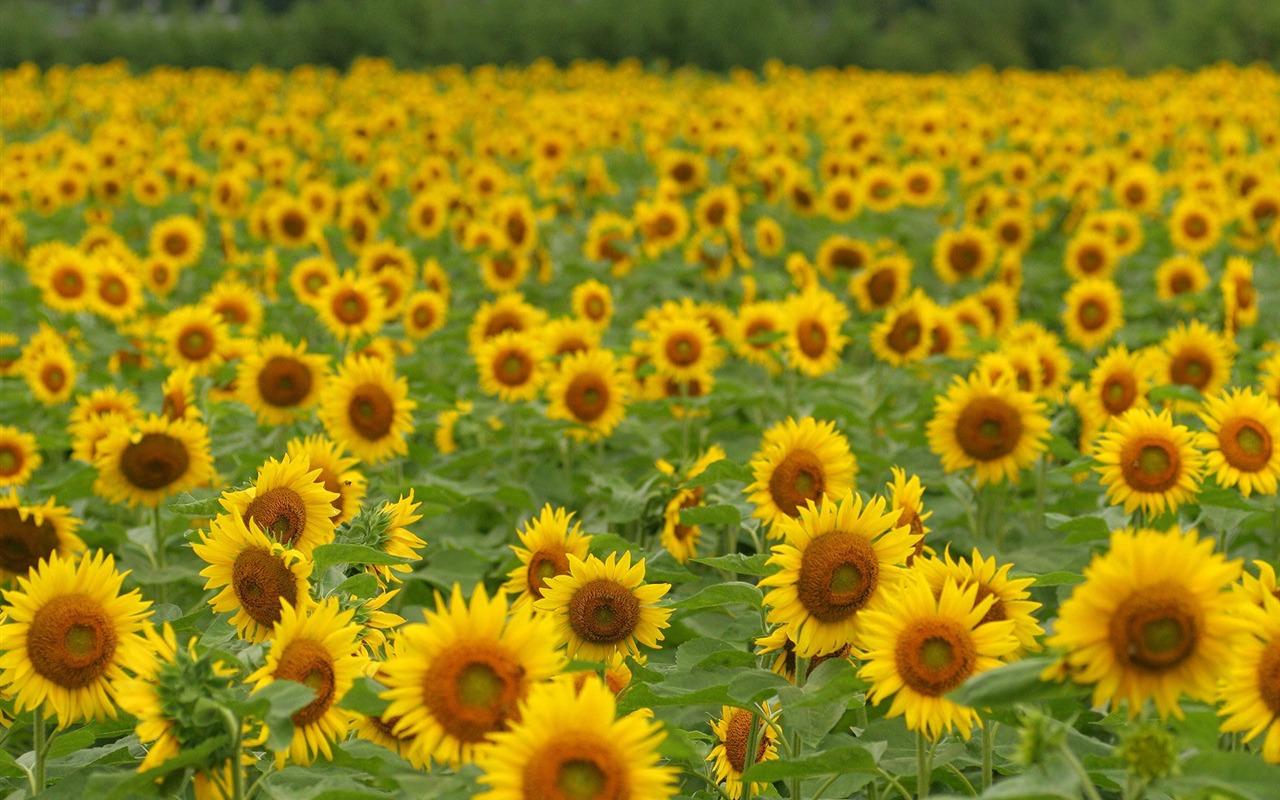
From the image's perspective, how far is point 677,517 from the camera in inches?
145

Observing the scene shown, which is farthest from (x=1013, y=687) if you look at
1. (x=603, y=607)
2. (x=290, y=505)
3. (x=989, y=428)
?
(x=989, y=428)

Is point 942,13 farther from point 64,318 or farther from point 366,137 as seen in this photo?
point 64,318

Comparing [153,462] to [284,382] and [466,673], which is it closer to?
[284,382]

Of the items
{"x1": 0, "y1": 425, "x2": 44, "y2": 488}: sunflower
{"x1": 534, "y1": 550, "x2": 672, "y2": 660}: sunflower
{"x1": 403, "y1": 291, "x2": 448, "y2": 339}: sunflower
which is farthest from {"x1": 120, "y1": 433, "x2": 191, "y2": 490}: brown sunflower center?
{"x1": 403, "y1": 291, "x2": 448, "y2": 339}: sunflower

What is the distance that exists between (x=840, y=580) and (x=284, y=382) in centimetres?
292

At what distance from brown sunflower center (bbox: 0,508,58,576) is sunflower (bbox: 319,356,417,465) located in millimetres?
1189

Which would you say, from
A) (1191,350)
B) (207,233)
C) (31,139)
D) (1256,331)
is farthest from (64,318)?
(31,139)

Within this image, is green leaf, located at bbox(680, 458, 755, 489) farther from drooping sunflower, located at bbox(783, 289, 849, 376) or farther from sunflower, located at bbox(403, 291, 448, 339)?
sunflower, located at bbox(403, 291, 448, 339)

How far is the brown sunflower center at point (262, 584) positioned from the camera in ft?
7.98

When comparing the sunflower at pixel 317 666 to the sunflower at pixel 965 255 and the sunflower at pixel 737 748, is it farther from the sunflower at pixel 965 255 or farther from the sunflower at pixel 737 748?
the sunflower at pixel 965 255

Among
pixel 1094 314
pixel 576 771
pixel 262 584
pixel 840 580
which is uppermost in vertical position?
pixel 1094 314

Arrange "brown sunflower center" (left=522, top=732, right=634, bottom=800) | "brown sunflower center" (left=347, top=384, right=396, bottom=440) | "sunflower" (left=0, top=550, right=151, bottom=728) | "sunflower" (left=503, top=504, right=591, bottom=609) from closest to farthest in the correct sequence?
"brown sunflower center" (left=522, top=732, right=634, bottom=800) < "sunflower" (left=0, top=550, right=151, bottom=728) < "sunflower" (left=503, top=504, right=591, bottom=609) < "brown sunflower center" (left=347, top=384, right=396, bottom=440)

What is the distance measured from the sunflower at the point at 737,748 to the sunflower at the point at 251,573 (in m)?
0.91

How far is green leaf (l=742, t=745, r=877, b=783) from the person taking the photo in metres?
2.21
